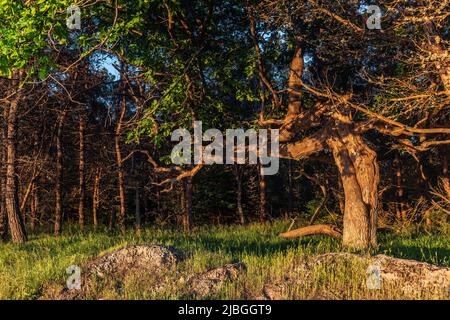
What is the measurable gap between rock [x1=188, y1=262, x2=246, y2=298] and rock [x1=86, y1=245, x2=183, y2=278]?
967mm

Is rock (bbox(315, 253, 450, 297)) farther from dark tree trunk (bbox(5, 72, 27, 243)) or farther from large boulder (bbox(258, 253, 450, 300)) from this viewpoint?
dark tree trunk (bbox(5, 72, 27, 243))

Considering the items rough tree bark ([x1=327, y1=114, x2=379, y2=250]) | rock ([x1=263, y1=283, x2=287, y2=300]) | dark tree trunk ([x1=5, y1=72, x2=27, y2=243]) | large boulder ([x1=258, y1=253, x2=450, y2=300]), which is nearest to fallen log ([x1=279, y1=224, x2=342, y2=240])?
rough tree bark ([x1=327, y1=114, x2=379, y2=250])

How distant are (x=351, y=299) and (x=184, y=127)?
27.3ft

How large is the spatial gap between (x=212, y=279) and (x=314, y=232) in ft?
24.8

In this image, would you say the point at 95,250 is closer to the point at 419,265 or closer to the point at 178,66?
the point at 178,66

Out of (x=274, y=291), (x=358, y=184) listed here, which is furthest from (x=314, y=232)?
(x=274, y=291)

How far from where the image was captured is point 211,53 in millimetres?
13984

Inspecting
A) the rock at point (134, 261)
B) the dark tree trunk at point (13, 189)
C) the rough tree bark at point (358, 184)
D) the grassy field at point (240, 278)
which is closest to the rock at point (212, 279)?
the grassy field at point (240, 278)

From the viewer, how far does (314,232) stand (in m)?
14.6

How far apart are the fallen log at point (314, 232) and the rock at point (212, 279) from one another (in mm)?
6350

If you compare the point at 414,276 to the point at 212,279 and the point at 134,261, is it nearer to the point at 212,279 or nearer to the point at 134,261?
the point at 212,279

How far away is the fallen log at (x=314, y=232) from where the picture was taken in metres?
14.5

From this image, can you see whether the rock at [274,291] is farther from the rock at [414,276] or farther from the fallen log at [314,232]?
the fallen log at [314,232]
